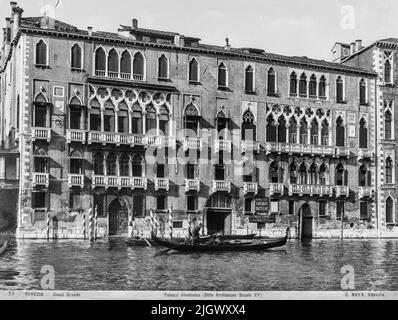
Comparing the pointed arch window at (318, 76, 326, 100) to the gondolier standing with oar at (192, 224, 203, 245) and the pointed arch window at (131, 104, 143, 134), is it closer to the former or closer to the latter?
the pointed arch window at (131, 104, 143, 134)

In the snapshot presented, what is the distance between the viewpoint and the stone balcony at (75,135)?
18.3 m

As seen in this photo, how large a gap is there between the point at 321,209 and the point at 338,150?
196 cm

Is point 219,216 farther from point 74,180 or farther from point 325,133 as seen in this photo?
point 74,180

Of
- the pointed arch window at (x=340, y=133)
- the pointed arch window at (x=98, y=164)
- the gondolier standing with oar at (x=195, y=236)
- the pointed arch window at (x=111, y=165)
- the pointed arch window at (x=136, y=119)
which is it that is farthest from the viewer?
the pointed arch window at (x=340, y=133)

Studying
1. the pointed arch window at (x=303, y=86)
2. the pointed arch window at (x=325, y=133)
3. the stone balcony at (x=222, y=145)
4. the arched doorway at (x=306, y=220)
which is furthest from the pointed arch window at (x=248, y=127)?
the arched doorway at (x=306, y=220)

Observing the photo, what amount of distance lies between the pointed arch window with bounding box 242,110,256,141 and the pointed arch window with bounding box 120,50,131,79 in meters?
3.69

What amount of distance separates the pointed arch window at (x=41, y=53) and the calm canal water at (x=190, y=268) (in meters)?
4.95

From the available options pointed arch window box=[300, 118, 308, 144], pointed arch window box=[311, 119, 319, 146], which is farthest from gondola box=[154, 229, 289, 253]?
pointed arch window box=[311, 119, 319, 146]

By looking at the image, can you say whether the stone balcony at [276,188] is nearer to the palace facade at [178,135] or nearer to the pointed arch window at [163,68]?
the palace facade at [178,135]

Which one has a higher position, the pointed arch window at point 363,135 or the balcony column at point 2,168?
the pointed arch window at point 363,135

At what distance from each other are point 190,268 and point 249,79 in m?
8.49

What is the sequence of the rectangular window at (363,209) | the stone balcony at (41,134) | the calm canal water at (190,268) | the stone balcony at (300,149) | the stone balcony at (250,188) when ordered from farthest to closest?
the rectangular window at (363,209), the stone balcony at (300,149), the stone balcony at (250,188), the stone balcony at (41,134), the calm canal water at (190,268)
